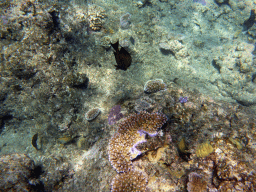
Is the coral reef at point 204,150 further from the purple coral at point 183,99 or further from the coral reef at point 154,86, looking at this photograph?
the coral reef at point 154,86

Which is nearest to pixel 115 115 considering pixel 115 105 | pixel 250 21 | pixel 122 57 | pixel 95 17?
pixel 115 105

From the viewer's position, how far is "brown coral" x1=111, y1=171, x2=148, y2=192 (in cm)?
245

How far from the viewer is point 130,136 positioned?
112 inches

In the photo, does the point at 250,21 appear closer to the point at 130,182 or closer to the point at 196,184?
the point at 196,184

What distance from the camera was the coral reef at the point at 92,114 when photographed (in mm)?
4391

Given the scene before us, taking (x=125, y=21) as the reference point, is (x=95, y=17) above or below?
above

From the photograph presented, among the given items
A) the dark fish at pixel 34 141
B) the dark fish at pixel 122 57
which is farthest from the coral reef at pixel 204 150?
the dark fish at pixel 34 141

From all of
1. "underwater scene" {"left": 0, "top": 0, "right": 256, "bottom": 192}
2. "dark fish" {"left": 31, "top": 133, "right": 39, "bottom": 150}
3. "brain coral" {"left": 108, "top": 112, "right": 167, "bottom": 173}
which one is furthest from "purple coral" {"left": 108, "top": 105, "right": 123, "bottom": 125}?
"dark fish" {"left": 31, "top": 133, "right": 39, "bottom": 150}

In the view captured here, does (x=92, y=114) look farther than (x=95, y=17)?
No

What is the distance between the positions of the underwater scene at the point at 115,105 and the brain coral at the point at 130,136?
0.02 meters

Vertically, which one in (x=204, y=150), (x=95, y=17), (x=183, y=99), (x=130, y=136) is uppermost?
(x=95, y=17)

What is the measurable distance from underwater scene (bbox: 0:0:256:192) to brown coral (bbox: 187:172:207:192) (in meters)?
0.02

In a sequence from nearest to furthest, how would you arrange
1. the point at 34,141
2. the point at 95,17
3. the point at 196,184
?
1. the point at 196,184
2. the point at 34,141
3. the point at 95,17

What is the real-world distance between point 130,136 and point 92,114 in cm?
203
